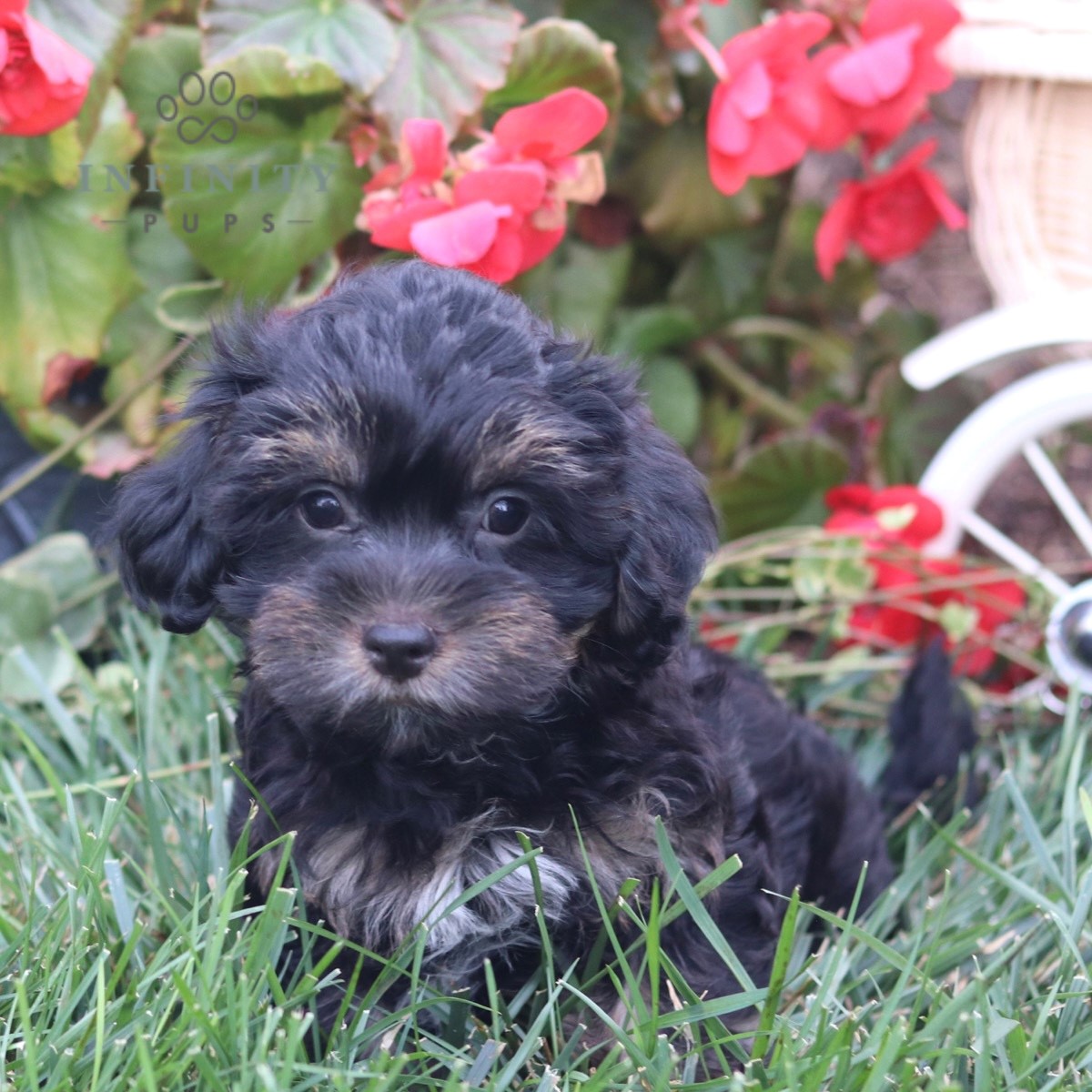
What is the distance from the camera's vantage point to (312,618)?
2.25 m

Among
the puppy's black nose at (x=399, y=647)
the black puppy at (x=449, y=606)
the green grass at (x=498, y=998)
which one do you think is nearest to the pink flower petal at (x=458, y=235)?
the black puppy at (x=449, y=606)

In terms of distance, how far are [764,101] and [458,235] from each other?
3.51 feet

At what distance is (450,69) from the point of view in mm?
3453

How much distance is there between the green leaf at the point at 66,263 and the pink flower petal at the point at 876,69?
75.1 inches

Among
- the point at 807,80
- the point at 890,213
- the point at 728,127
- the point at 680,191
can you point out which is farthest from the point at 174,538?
the point at 890,213

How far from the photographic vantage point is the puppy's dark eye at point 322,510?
2.39m

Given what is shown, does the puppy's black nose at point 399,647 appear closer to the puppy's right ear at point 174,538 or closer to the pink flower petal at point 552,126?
the puppy's right ear at point 174,538

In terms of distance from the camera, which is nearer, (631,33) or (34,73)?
(34,73)

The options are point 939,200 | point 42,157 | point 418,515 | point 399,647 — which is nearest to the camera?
point 399,647

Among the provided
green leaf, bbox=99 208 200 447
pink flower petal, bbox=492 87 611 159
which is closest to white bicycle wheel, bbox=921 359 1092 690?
pink flower petal, bbox=492 87 611 159

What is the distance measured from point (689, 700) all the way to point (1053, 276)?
2.04m

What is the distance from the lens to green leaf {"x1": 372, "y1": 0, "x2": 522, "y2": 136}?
11.2ft

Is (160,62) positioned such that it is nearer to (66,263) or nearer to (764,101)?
(66,263)

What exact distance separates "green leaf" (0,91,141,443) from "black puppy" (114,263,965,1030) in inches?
46.2
